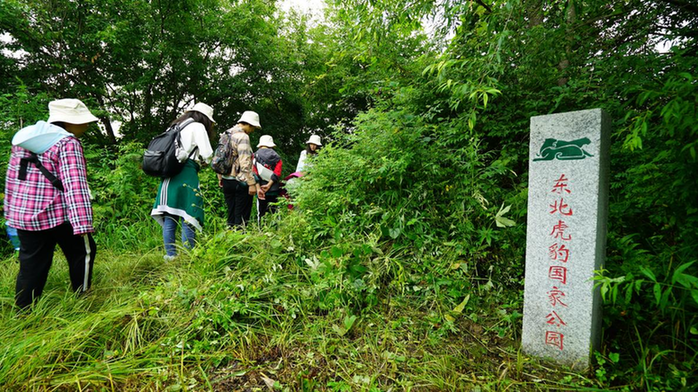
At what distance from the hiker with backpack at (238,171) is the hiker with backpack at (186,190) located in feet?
1.77

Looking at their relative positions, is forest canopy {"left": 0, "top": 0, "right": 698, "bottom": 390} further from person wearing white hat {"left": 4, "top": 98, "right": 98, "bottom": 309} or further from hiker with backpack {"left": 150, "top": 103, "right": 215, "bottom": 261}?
person wearing white hat {"left": 4, "top": 98, "right": 98, "bottom": 309}

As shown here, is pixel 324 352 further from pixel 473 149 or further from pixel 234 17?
pixel 234 17

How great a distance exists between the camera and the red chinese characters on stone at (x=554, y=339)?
2031mm

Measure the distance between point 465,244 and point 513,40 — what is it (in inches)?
65.3

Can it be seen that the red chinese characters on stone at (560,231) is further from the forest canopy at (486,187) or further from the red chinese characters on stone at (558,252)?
the forest canopy at (486,187)

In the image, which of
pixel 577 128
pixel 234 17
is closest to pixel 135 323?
pixel 577 128

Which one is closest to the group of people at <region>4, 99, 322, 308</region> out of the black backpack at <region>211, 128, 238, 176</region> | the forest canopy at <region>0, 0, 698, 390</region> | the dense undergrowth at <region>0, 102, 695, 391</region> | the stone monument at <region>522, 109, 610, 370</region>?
the dense undergrowth at <region>0, 102, 695, 391</region>

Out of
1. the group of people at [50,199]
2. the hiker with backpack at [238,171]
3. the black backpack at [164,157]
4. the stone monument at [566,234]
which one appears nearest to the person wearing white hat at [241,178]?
the hiker with backpack at [238,171]

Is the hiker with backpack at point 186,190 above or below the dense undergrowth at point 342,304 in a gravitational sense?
above

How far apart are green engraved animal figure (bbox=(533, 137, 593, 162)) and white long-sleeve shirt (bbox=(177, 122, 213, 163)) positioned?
9.39ft

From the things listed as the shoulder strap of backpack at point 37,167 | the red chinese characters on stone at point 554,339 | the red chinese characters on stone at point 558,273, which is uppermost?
the shoulder strap of backpack at point 37,167

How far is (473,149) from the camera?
3061mm

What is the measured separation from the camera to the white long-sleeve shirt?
3.14m

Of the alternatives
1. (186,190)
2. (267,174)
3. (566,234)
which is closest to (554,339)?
(566,234)
